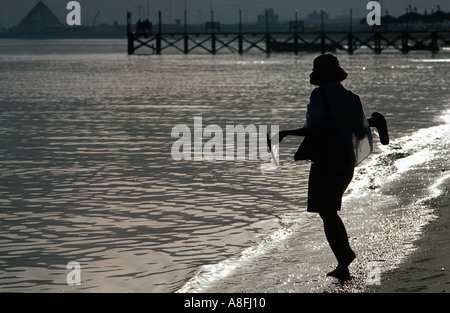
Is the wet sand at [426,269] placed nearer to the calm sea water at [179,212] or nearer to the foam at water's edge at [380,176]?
the calm sea water at [179,212]

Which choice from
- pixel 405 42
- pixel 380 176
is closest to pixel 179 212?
pixel 380 176

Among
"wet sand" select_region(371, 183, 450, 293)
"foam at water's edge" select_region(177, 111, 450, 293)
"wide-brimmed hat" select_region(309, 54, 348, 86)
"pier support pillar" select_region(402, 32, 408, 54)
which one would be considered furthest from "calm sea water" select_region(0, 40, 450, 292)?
"pier support pillar" select_region(402, 32, 408, 54)

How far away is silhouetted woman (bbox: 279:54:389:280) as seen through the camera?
5.93 meters

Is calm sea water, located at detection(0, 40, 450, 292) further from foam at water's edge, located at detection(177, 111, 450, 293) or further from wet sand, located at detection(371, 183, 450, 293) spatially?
wet sand, located at detection(371, 183, 450, 293)

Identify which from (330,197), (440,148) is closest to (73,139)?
(440,148)

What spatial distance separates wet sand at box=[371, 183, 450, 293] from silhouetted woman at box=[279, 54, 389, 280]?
421 mm

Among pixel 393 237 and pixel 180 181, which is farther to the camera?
pixel 180 181

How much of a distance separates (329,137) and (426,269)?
4.59 feet

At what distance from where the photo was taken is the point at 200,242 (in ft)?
26.2

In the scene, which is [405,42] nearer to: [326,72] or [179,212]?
[179,212]
